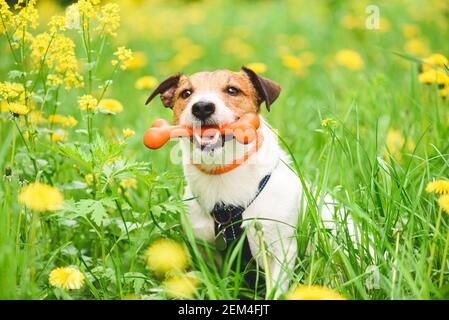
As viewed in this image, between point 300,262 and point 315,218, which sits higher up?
point 315,218

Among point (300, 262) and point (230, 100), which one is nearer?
point (300, 262)

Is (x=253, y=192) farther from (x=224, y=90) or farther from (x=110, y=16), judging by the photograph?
(x=110, y=16)

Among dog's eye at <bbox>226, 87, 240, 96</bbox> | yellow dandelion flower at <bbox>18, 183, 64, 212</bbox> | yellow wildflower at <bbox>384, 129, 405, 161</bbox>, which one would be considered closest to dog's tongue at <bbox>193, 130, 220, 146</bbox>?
dog's eye at <bbox>226, 87, 240, 96</bbox>

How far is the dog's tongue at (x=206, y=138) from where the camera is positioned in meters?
2.73

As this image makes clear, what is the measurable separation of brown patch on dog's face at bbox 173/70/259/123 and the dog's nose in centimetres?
18

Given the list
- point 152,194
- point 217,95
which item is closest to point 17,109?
point 152,194

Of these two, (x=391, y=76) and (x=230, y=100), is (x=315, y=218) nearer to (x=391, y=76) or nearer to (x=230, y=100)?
(x=230, y=100)

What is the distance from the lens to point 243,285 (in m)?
2.86

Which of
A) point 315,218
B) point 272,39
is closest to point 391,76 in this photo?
point 272,39

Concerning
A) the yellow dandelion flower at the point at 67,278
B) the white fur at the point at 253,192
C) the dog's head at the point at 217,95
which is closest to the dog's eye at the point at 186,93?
the dog's head at the point at 217,95

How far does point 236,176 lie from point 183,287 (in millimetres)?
674

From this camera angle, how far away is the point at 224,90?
116 inches

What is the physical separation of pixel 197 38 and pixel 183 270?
5.20 m

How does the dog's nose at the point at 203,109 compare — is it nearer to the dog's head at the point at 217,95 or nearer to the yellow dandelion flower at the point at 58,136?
the dog's head at the point at 217,95
